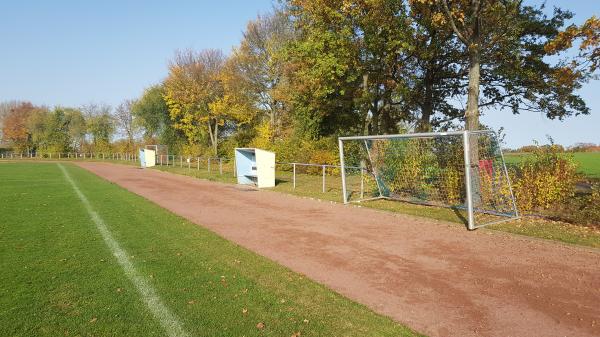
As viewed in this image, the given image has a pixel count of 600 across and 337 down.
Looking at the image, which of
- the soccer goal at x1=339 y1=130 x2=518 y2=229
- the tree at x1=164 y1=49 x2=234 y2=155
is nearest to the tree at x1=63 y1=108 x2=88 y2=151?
the tree at x1=164 y1=49 x2=234 y2=155

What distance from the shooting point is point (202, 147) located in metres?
44.5

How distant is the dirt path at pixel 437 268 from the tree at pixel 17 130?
7769cm

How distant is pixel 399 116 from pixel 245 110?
17.7m

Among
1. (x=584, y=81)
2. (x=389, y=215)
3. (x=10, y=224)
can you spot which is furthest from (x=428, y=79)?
(x=10, y=224)

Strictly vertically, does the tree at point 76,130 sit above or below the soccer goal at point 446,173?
above

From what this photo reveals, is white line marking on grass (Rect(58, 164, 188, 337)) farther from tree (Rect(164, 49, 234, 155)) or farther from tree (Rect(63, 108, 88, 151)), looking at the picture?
tree (Rect(63, 108, 88, 151))

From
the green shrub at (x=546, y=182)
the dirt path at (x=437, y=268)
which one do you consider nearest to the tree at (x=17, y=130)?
the dirt path at (x=437, y=268)

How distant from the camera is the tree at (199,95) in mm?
44250

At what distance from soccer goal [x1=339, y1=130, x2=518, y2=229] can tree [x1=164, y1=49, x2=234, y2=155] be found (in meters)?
31.0

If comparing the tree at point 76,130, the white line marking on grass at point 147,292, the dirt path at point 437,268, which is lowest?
the dirt path at point 437,268

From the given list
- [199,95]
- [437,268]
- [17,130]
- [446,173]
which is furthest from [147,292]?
[17,130]

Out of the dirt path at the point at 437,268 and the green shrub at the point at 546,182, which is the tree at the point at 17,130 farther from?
the green shrub at the point at 546,182

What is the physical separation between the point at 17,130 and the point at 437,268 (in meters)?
89.6

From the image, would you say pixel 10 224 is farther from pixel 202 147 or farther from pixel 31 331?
pixel 202 147
